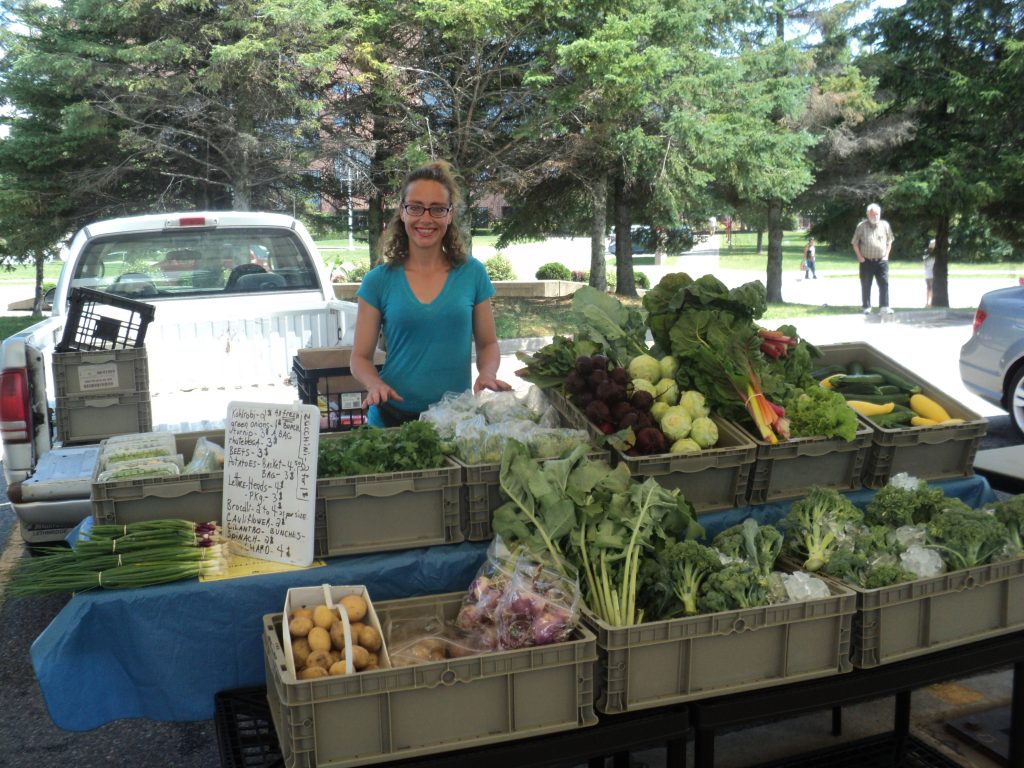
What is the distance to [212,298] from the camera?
6.87 metres

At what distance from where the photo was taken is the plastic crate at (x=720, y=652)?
2396 mm

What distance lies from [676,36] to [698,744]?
57.7 feet

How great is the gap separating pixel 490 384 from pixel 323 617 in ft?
5.67

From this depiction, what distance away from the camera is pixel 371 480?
284 centimetres

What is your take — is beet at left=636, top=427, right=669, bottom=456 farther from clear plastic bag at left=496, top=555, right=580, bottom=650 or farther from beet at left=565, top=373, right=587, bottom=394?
clear plastic bag at left=496, top=555, right=580, bottom=650

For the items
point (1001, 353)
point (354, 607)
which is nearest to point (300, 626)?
point (354, 607)

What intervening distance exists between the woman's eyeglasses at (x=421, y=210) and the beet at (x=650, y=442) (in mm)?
1286

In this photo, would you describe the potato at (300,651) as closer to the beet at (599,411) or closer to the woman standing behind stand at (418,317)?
the beet at (599,411)

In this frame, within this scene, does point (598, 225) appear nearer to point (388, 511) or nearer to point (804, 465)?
point (804, 465)

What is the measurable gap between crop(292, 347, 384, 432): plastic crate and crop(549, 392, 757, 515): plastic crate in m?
2.29

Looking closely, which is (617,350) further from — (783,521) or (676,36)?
(676,36)

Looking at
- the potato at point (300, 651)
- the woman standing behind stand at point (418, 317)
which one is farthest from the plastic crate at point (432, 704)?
the woman standing behind stand at point (418, 317)

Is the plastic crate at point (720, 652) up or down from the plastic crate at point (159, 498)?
down

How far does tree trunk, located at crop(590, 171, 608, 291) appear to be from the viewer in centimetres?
2027
